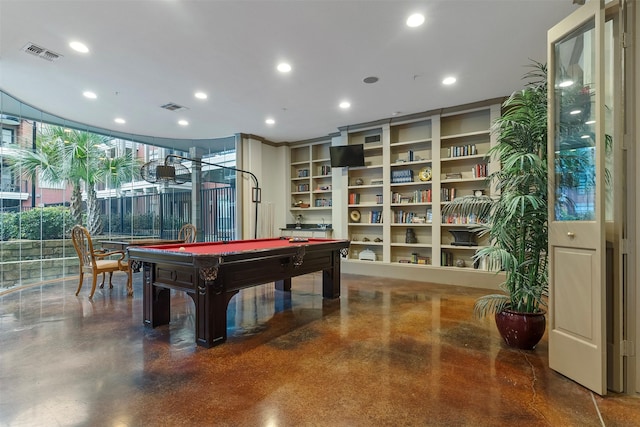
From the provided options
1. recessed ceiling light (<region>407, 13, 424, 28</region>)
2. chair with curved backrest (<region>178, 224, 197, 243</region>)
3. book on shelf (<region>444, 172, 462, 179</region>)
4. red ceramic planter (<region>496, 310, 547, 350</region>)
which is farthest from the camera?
chair with curved backrest (<region>178, 224, 197, 243</region>)

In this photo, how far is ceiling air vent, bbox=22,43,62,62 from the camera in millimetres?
3472

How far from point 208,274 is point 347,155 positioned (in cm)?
457

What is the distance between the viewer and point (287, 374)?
7.77 ft

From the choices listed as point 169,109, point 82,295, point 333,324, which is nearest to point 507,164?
point 333,324

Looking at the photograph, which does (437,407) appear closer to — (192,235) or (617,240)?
(617,240)

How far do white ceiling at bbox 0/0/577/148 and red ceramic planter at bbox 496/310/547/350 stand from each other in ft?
9.09

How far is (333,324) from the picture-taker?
347 cm

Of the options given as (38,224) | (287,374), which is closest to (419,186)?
(287,374)

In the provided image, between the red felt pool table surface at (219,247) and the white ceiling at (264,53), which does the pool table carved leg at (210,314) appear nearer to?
the red felt pool table surface at (219,247)

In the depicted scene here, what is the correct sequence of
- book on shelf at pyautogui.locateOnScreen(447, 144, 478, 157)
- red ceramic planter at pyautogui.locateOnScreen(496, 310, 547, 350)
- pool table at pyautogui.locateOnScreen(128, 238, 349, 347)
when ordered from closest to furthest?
red ceramic planter at pyautogui.locateOnScreen(496, 310, 547, 350), pool table at pyautogui.locateOnScreen(128, 238, 349, 347), book on shelf at pyautogui.locateOnScreen(447, 144, 478, 157)

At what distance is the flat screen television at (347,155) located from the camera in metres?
6.62

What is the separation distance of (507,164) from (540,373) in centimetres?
163

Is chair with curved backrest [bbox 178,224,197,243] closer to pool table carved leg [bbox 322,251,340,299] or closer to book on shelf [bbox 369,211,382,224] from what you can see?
pool table carved leg [bbox 322,251,340,299]

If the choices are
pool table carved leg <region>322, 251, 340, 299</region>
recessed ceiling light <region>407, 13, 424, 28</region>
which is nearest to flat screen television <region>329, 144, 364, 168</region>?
pool table carved leg <region>322, 251, 340, 299</region>
